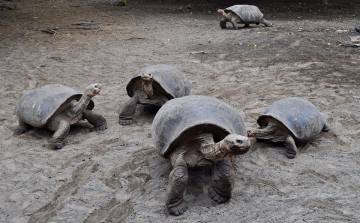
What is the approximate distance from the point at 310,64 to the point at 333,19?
4531 millimetres

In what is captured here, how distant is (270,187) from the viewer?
2.85 metres

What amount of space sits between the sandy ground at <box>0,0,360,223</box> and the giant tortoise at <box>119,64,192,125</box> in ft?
0.64

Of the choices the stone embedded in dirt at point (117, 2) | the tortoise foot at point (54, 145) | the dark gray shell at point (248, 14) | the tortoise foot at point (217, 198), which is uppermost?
the dark gray shell at point (248, 14)

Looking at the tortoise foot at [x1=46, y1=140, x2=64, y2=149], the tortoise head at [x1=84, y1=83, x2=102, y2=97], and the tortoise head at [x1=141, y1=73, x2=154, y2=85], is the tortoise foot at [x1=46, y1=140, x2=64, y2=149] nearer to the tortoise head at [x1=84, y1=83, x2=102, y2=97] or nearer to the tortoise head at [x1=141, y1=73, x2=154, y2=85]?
the tortoise head at [x1=84, y1=83, x2=102, y2=97]

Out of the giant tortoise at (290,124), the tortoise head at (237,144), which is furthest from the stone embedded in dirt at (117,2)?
the tortoise head at (237,144)

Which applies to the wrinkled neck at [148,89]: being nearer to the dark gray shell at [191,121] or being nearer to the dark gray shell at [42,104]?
the dark gray shell at [42,104]

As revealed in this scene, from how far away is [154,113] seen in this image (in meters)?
4.48

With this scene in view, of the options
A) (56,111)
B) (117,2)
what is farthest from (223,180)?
(117,2)

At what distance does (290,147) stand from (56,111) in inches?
88.7

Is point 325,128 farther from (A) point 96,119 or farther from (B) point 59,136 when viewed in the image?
(B) point 59,136

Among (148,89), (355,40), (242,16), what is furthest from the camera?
(242,16)

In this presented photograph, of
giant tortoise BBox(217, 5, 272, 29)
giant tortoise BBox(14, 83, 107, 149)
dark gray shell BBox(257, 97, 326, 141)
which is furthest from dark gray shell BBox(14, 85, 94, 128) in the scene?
giant tortoise BBox(217, 5, 272, 29)

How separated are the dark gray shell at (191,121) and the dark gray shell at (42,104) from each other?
132 centimetres

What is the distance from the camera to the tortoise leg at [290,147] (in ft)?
10.7
